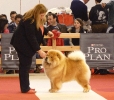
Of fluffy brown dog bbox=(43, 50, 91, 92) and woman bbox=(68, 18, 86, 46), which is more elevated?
woman bbox=(68, 18, 86, 46)

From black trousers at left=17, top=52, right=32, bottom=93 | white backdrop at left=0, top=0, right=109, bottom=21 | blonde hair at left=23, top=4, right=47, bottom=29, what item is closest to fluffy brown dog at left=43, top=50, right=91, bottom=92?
black trousers at left=17, top=52, right=32, bottom=93

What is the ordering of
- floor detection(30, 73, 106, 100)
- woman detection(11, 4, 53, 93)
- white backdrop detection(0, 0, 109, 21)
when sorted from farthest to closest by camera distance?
white backdrop detection(0, 0, 109, 21), woman detection(11, 4, 53, 93), floor detection(30, 73, 106, 100)

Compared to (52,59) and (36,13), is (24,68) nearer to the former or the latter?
(52,59)

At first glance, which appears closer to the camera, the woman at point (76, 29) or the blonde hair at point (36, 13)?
the blonde hair at point (36, 13)

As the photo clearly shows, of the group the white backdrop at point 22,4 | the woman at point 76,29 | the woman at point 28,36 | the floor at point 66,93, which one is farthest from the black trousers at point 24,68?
the white backdrop at point 22,4

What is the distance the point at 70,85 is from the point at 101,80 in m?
1.10

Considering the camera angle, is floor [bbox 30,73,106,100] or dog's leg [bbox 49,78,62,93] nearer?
floor [bbox 30,73,106,100]

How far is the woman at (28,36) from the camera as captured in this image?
602 centimetres

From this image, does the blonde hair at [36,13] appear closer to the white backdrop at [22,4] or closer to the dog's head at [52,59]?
the dog's head at [52,59]

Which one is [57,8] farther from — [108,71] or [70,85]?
[70,85]

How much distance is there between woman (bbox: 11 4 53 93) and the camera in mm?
6016

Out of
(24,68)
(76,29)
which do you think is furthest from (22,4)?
(24,68)

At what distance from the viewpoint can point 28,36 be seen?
6.02 metres

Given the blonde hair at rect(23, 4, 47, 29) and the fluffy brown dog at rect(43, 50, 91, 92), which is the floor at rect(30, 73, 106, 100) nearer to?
the fluffy brown dog at rect(43, 50, 91, 92)
